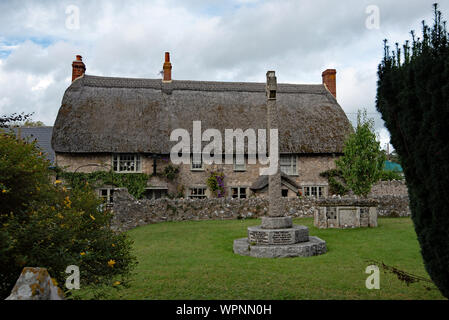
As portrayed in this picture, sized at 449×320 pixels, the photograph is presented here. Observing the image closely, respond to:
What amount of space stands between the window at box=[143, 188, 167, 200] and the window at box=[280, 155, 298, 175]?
8775 millimetres

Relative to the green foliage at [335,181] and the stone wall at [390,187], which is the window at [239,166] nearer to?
the green foliage at [335,181]

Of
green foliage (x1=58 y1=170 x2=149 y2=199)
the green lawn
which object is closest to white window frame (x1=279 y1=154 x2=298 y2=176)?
green foliage (x1=58 y1=170 x2=149 y2=199)

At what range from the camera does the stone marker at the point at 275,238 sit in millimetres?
9969

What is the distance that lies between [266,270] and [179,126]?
1759 cm

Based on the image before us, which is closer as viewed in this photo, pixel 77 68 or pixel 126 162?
pixel 126 162

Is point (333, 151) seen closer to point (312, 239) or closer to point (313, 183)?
point (313, 183)

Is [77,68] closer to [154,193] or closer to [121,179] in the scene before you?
[121,179]

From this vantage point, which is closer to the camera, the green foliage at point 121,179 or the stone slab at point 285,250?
the stone slab at point 285,250

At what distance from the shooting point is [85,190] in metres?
6.98

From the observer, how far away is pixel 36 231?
459cm

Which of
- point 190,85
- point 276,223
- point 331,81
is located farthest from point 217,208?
point 331,81

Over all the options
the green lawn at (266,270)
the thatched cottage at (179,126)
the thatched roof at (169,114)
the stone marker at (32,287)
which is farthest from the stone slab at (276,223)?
the thatched roof at (169,114)

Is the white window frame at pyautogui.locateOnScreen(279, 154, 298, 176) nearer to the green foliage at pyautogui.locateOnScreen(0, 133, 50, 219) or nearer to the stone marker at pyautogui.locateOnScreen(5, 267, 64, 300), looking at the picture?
the green foliage at pyautogui.locateOnScreen(0, 133, 50, 219)

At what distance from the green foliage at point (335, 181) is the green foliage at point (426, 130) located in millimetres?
20825
